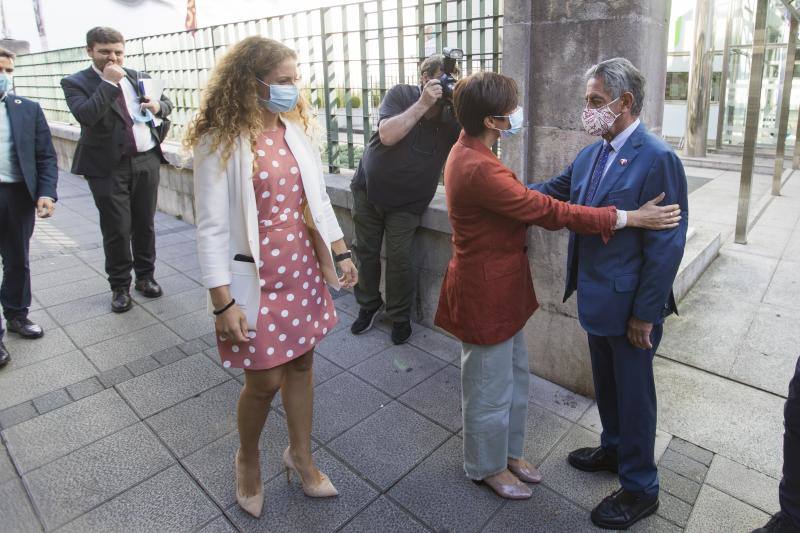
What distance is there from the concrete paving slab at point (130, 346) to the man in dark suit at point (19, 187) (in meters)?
0.55

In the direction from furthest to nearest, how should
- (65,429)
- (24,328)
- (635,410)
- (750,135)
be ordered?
1. (750,135)
2. (24,328)
3. (65,429)
4. (635,410)

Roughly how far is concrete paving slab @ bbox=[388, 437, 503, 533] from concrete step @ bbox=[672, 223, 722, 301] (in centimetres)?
237

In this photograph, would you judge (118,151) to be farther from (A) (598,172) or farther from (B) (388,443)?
(A) (598,172)

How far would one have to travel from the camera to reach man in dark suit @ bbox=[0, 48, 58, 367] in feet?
12.7

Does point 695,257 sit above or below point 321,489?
above

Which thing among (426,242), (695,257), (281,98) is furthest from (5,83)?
(695,257)

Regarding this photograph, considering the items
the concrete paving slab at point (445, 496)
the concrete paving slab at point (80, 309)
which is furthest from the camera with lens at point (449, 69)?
the concrete paving slab at point (80, 309)

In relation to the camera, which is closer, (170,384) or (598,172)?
(598,172)

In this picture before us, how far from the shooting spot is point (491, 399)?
243 cm

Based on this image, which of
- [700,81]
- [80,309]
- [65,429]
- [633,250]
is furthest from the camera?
[700,81]

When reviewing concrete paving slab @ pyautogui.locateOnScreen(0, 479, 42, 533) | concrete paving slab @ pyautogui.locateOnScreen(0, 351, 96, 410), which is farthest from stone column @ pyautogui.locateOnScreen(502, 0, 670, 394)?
concrete paving slab @ pyautogui.locateOnScreen(0, 351, 96, 410)

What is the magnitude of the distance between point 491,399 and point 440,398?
951 millimetres

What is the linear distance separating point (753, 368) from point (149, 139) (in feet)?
16.0

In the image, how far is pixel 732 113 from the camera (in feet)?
43.5
